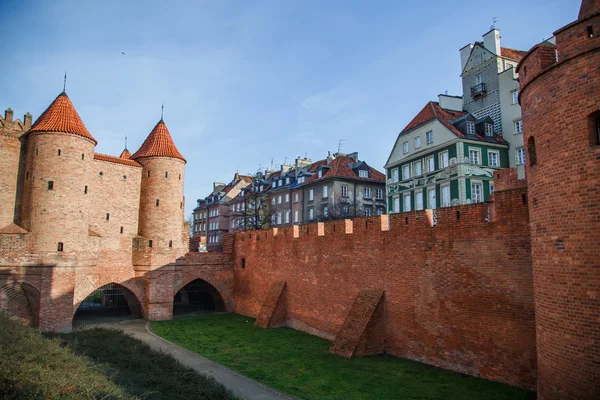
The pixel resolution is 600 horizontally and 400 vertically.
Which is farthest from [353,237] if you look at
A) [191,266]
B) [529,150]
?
[191,266]

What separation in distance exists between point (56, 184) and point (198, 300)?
41.8 ft

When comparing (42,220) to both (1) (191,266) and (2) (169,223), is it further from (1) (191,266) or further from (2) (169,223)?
(1) (191,266)

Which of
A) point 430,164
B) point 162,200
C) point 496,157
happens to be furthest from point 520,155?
point 162,200

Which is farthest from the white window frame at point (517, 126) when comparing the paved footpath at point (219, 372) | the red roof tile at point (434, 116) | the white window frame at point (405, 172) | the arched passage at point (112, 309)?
the arched passage at point (112, 309)

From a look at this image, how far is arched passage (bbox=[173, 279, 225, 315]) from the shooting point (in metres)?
24.7

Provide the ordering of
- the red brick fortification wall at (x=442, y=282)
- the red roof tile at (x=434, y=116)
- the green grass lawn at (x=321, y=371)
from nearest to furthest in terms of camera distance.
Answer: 1. the green grass lawn at (x=321, y=371)
2. the red brick fortification wall at (x=442, y=282)
3. the red roof tile at (x=434, y=116)

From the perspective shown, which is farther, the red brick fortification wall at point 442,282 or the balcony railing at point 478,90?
the balcony railing at point 478,90

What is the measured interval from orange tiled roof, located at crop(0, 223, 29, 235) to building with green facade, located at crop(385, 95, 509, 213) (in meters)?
21.5

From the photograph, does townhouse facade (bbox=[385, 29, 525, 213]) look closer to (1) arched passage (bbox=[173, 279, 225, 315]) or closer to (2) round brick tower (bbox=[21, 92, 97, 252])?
(1) arched passage (bbox=[173, 279, 225, 315])

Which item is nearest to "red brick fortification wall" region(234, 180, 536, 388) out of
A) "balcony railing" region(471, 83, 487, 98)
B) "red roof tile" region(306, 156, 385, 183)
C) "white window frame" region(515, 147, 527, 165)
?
"white window frame" region(515, 147, 527, 165)

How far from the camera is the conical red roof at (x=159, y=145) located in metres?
23.1

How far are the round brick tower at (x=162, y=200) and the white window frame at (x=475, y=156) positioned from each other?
16.6 metres

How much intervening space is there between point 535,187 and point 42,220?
60.2ft

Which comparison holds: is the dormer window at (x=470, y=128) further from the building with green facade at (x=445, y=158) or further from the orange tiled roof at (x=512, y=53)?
the orange tiled roof at (x=512, y=53)
